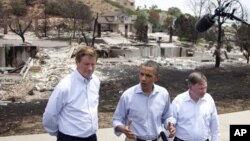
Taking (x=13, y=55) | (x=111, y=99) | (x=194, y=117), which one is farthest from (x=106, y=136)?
(x=13, y=55)

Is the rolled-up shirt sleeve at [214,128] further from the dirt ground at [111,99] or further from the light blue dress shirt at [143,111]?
the dirt ground at [111,99]

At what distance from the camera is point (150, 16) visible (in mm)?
112375

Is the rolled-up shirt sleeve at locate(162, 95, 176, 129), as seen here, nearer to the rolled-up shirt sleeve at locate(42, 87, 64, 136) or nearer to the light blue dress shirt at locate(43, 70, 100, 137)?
the light blue dress shirt at locate(43, 70, 100, 137)

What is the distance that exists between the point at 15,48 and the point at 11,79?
7992 millimetres

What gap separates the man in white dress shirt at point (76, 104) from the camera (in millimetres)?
3957

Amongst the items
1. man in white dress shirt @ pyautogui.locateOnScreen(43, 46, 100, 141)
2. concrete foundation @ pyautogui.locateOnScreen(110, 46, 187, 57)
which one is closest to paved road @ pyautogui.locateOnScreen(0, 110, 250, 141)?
man in white dress shirt @ pyautogui.locateOnScreen(43, 46, 100, 141)

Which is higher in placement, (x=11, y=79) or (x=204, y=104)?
(x=204, y=104)

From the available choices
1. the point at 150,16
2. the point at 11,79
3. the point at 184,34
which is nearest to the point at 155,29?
the point at 150,16

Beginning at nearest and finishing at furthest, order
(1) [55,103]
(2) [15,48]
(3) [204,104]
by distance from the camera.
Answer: (1) [55,103] < (3) [204,104] < (2) [15,48]

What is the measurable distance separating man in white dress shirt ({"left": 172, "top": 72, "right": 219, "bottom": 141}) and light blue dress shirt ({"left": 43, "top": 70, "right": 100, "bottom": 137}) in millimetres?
965

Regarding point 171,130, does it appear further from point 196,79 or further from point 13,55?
point 13,55

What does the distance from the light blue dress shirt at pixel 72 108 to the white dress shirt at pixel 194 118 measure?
964 mm

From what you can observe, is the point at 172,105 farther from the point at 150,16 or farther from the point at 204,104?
the point at 150,16

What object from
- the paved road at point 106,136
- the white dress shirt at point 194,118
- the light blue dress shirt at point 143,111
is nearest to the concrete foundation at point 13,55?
the paved road at point 106,136
